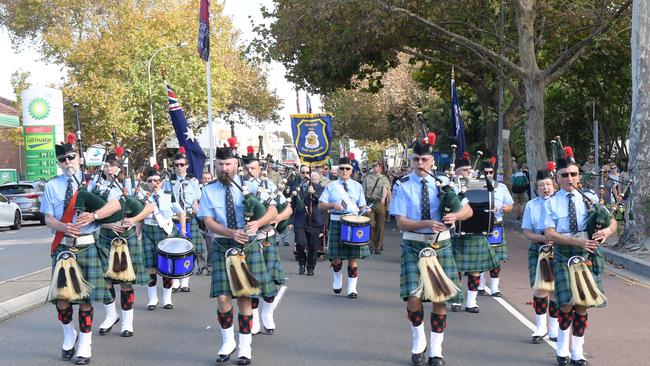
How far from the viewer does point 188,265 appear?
30.8 ft

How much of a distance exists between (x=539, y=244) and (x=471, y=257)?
2.06m

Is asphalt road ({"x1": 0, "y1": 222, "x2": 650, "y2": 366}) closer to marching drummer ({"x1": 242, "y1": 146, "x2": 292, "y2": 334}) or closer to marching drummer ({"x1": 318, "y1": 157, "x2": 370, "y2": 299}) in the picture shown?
marching drummer ({"x1": 242, "y1": 146, "x2": 292, "y2": 334})

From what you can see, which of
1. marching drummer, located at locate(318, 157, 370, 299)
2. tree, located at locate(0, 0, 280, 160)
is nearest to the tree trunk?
marching drummer, located at locate(318, 157, 370, 299)

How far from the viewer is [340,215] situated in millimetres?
12297

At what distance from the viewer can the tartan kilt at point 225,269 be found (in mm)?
7508

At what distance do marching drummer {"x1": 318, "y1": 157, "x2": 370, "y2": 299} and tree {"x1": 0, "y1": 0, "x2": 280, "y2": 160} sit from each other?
32.9 metres

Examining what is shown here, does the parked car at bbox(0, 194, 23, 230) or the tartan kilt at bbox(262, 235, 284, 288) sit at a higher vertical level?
the tartan kilt at bbox(262, 235, 284, 288)

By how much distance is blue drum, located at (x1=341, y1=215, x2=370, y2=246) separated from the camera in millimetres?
11805

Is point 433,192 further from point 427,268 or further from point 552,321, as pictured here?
point 552,321

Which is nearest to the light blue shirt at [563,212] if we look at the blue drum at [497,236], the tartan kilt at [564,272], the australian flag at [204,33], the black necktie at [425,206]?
the tartan kilt at [564,272]

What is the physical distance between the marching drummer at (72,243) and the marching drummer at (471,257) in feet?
14.5

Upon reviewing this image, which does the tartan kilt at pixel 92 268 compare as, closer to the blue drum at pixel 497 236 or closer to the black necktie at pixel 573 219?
the black necktie at pixel 573 219

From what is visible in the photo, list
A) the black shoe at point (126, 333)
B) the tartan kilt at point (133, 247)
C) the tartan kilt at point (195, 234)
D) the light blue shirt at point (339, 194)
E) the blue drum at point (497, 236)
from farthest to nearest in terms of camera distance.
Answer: the tartan kilt at point (195, 234)
the light blue shirt at point (339, 194)
the blue drum at point (497, 236)
the tartan kilt at point (133, 247)
the black shoe at point (126, 333)

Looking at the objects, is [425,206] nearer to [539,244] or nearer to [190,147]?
[539,244]
